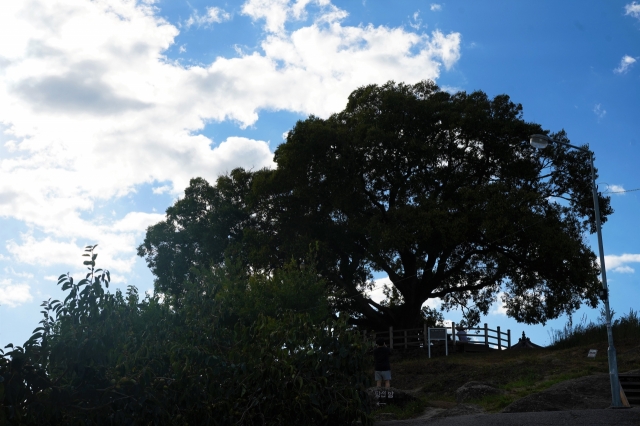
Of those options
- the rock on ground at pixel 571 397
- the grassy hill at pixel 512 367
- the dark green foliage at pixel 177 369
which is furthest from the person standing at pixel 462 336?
the dark green foliage at pixel 177 369

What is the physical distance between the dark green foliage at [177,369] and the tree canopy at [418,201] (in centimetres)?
2305

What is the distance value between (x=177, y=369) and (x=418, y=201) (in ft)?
92.0

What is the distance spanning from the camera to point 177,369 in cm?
1103

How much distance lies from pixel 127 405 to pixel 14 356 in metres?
1.93

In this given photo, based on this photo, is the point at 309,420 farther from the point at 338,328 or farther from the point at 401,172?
the point at 401,172

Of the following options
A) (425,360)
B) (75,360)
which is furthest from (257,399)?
(425,360)

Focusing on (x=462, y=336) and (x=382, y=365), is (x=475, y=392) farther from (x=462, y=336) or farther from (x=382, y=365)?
(x=462, y=336)

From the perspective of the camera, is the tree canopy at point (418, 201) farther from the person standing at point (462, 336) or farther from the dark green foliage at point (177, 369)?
the dark green foliage at point (177, 369)

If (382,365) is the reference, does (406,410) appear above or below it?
below

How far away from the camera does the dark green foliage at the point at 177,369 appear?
10.0 m

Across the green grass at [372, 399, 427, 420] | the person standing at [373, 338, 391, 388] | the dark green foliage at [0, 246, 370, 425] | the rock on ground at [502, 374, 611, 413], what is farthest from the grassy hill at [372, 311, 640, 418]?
the dark green foliage at [0, 246, 370, 425]

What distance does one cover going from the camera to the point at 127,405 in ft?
34.5

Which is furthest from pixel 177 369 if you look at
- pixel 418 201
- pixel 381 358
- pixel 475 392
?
pixel 418 201

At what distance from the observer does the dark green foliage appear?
1001 cm
